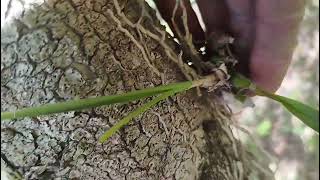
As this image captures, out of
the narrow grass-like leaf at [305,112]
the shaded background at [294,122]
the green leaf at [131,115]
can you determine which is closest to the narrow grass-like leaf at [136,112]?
the green leaf at [131,115]

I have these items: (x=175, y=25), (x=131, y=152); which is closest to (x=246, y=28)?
(x=175, y=25)

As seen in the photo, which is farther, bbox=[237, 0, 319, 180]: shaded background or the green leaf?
bbox=[237, 0, 319, 180]: shaded background

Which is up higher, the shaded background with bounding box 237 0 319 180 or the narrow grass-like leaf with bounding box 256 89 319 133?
the narrow grass-like leaf with bounding box 256 89 319 133

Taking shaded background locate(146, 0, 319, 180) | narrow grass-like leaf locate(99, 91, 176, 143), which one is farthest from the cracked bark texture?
shaded background locate(146, 0, 319, 180)

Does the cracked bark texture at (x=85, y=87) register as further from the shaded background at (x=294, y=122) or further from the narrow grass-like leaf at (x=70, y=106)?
the shaded background at (x=294, y=122)

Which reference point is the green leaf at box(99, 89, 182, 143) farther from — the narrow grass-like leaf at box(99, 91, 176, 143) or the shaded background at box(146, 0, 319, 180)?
the shaded background at box(146, 0, 319, 180)

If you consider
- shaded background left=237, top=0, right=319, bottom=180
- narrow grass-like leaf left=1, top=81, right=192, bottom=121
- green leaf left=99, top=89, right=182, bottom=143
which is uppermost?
narrow grass-like leaf left=1, top=81, right=192, bottom=121
